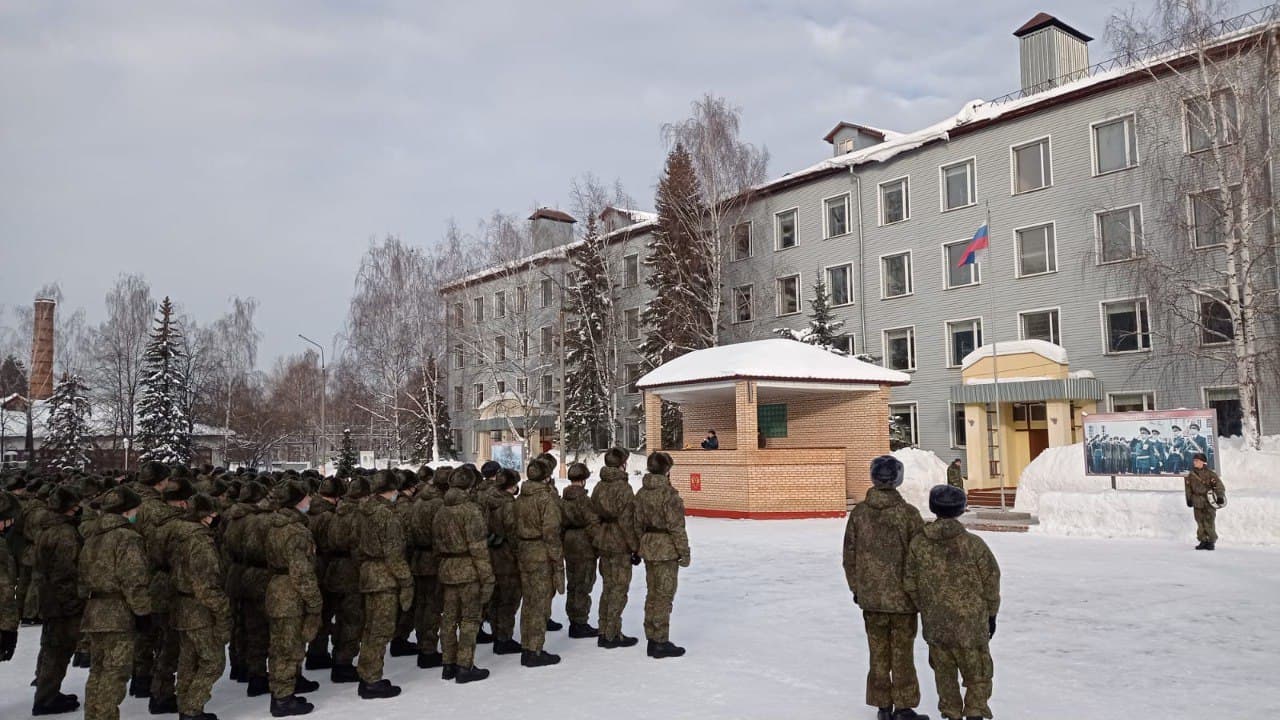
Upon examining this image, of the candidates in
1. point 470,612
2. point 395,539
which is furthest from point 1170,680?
point 395,539

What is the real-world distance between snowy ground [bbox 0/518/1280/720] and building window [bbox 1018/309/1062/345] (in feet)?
56.6

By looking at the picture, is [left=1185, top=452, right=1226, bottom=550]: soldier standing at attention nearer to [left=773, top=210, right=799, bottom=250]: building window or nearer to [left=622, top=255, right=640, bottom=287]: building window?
[left=773, top=210, right=799, bottom=250]: building window

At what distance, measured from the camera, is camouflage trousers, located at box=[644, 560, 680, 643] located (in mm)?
8484

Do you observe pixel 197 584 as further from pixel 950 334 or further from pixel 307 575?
pixel 950 334

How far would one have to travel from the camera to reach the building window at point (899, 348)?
33656 mm

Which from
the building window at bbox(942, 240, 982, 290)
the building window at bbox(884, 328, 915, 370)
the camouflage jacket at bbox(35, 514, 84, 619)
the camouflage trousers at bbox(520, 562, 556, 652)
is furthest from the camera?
the building window at bbox(884, 328, 915, 370)

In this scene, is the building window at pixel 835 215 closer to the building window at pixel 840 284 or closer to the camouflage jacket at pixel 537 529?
the building window at pixel 840 284

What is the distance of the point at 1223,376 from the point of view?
82.0 feet

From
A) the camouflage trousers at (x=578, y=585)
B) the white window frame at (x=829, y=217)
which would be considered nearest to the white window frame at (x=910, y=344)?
the white window frame at (x=829, y=217)

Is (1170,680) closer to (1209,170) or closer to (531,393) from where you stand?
(1209,170)

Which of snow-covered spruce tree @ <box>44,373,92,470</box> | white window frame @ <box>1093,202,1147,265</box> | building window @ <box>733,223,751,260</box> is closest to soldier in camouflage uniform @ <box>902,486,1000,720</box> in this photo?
white window frame @ <box>1093,202,1147,265</box>

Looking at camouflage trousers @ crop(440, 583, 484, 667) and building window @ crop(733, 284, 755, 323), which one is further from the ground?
building window @ crop(733, 284, 755, 323)

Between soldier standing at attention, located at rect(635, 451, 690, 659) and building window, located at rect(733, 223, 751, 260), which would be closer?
soldier standing at attention, located at rect(635, 451, 690, 659)

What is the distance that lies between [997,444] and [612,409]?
17.8 meters
